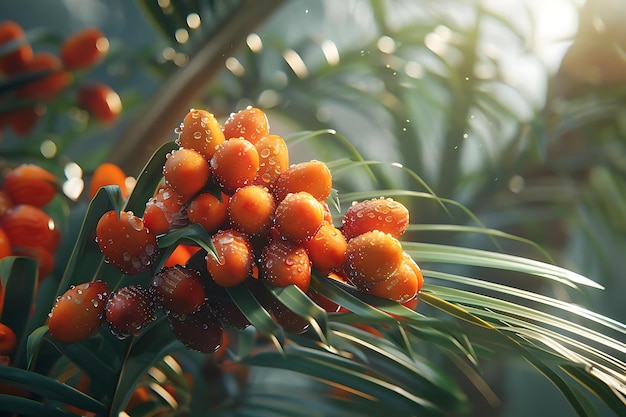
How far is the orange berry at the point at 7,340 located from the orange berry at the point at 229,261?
107 mm

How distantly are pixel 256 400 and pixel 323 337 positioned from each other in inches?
8.0

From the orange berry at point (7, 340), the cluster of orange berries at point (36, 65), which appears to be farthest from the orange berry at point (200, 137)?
the cluster of orange berries at point (36, 65)

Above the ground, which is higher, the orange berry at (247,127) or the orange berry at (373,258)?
the orange berry at (247,127)

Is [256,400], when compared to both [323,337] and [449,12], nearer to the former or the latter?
[323,337]

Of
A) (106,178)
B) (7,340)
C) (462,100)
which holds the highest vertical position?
(462,100)

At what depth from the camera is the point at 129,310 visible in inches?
9.3

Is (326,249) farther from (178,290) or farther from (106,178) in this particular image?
(106,178)

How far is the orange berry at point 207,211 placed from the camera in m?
0.24

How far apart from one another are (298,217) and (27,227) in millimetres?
189

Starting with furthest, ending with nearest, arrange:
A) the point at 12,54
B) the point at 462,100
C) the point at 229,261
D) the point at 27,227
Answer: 1. the point at 462,100
2. the point at 12,54
3. the point at 27,227
4. the point at 229,261

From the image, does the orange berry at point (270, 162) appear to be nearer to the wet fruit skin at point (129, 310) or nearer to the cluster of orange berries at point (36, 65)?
the wet fruit skin at point (129, 310)

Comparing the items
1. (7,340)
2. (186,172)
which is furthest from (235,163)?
(7,340)

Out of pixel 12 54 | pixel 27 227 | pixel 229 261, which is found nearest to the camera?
pixel 229 261

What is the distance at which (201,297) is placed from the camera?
239 millimetres
